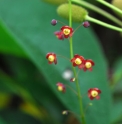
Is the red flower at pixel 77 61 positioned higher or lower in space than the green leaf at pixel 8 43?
lower

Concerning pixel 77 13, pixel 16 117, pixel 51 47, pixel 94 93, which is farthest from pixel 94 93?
pixel 16 117

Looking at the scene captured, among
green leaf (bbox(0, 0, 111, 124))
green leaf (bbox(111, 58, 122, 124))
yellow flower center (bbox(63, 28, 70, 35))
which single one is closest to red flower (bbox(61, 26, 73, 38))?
yellow flower center (bbox(63, 28, 70, 35))

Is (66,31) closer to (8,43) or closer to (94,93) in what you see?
(94,93)

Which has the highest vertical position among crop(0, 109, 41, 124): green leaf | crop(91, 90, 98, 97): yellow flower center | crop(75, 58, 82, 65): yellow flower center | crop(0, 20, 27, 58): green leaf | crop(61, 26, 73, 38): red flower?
crop(0, 20, 27, 58): green leaf

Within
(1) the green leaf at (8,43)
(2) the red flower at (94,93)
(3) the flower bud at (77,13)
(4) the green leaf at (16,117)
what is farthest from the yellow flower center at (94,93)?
(4) the green leaf at (16,117)

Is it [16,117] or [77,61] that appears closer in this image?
[77,61]

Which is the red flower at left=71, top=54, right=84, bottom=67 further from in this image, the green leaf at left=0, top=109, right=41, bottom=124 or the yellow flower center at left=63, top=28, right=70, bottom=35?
the green leaf at left=0, top=109, right=41, bottom=124

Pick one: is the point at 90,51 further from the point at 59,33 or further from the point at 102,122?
the point at 59,33

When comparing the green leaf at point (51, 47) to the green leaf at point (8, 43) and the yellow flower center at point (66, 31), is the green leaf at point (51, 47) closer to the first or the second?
the green leaf at point (8, 43)
